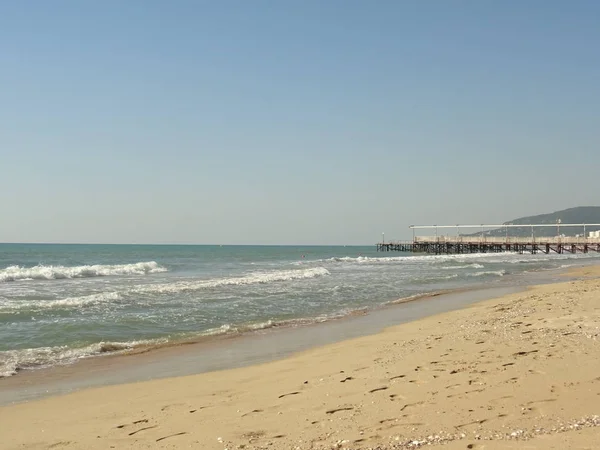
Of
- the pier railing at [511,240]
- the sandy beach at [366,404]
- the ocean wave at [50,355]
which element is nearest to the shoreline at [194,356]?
the ocean wave at [50,355]

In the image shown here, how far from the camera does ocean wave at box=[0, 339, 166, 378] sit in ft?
33.0

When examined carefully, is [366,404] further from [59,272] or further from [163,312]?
[59,272]

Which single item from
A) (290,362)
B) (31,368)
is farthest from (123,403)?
(31,368)

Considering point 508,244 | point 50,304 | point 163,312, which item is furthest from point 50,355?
point 508,244

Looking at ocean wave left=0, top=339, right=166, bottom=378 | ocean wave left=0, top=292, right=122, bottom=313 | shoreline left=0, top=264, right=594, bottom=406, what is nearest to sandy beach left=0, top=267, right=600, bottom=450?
shoreline left=0, top=264, right=594, bottom=406

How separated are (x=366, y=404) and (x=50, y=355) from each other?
25.2ft

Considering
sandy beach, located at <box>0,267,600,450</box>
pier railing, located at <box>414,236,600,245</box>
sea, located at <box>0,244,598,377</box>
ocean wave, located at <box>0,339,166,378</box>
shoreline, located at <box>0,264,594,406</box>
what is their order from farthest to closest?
pier railing, located at <box>414,236,600,245</box>, sea, located at <box>0,244,598,377</box>, ocean wave, located at <box>0,339,166,378</box>, shoreline, located at <box>0,264,594,406</box>, sandy beach, located at <box>0,267,600,450</box>

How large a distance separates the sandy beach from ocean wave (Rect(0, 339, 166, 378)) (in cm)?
268

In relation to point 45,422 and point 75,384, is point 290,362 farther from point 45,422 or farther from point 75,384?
point 45,422

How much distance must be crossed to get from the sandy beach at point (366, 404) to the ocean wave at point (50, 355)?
268 cm

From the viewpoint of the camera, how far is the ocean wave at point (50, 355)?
10047 millimetres

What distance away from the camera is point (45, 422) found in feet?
21.5

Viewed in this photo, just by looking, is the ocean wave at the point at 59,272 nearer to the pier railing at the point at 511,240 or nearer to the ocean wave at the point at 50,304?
the ocean wave at the point at 50,304

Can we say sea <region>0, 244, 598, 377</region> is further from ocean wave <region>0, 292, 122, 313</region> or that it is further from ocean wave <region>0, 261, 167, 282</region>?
ocean wave <region>0, 261, 167, 282</region>
